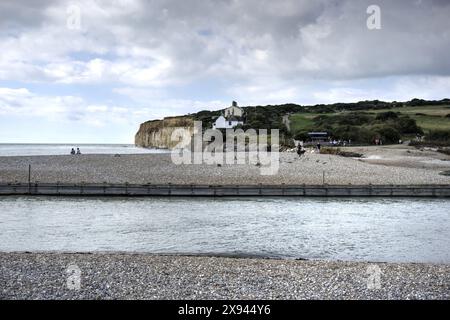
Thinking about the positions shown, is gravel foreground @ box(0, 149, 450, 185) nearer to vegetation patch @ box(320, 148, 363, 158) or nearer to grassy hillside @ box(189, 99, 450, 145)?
vegetation patch @ box(320, 148, 363, 158)

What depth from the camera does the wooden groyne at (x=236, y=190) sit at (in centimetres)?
3528

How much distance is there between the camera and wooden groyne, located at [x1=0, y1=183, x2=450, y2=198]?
1389 inches

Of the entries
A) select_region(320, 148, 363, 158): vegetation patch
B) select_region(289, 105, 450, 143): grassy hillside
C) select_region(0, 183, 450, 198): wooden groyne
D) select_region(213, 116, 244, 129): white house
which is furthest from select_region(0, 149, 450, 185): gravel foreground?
select_region(213, 116, 244, 129): white house

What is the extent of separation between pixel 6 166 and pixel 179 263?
44266 mm

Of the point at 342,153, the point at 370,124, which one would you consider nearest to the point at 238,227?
→ the point at 342,153

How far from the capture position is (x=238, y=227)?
23.3 m

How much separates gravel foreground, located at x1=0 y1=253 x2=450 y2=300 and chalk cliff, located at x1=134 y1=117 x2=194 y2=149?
104211mm

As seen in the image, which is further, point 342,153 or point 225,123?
point 225,123

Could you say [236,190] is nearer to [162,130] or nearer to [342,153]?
[342,153]

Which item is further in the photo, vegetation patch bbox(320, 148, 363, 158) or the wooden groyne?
vegetation patch bbox(320, 148, 363, 158)

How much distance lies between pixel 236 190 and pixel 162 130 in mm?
118718

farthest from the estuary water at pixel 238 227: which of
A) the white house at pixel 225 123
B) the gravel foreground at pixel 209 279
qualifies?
the white house at pixel 225 123

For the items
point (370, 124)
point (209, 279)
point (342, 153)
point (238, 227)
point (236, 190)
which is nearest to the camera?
point (209, 279)
